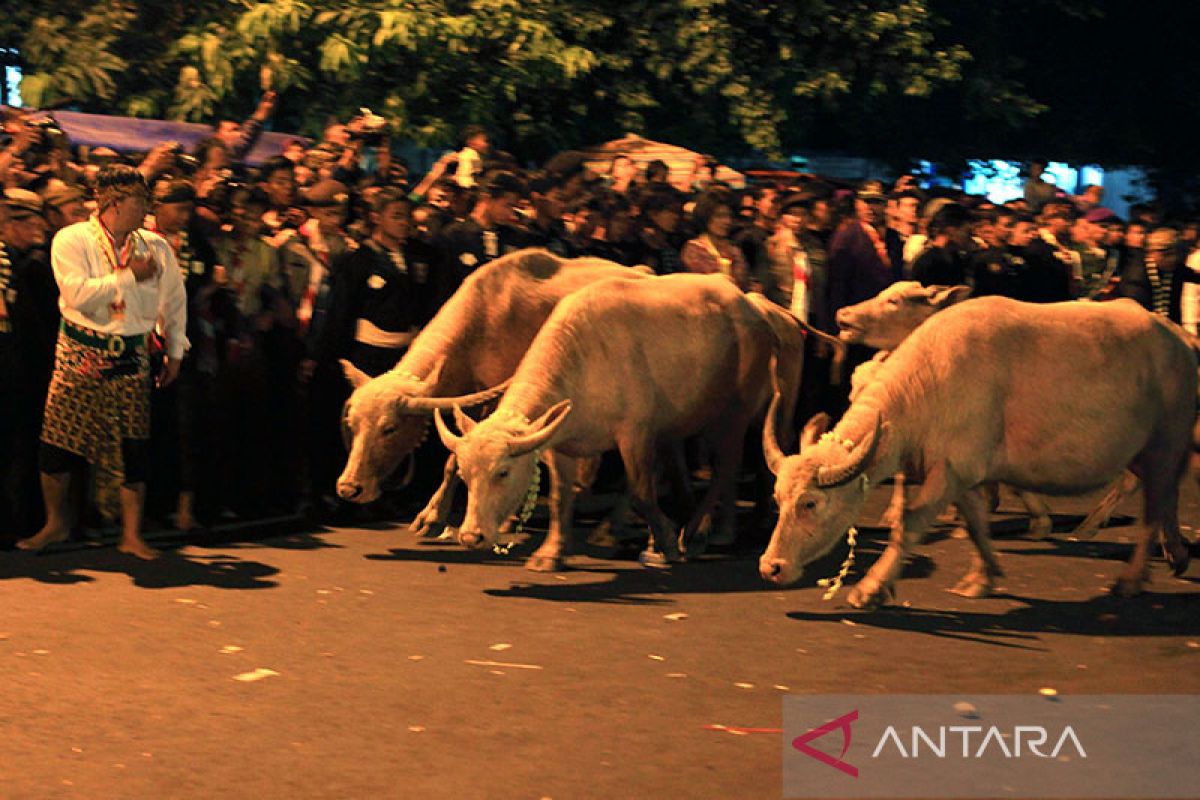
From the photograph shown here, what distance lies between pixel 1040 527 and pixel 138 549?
18.5ft

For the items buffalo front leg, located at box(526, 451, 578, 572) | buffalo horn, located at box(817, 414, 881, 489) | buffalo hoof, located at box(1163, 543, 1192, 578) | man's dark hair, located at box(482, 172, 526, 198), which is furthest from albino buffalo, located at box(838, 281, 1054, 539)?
buffalo horn, located at box(817, 414, 881, 489)

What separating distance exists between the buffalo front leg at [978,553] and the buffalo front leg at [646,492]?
1.76m

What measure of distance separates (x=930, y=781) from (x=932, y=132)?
27664 millimetres

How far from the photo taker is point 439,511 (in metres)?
13.1

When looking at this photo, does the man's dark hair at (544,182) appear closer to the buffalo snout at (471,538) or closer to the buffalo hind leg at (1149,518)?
the buffalo snout at (471,538)

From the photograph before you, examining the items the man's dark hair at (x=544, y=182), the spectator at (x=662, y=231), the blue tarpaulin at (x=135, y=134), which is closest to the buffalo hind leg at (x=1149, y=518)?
the spectator at (x=662, y=231)

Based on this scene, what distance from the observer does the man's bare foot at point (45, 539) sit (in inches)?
468

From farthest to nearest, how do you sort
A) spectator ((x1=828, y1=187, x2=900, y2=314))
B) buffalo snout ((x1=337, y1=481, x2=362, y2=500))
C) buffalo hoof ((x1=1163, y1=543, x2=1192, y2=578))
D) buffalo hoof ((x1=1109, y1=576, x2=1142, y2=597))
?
spectator ((x1=828, y1=187, x2=900, y2=314)) → buffalo snout ((x1=337, y1=481, x2=362, y2=500)) → buffalo hoof ((x1=1163, y1=543, x2=1192, y2=578)) → buffalo hoof ((x1=1109, y1=576, x2=1142, y2=597))

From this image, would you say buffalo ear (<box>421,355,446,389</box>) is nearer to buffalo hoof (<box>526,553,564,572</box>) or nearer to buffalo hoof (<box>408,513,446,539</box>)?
buffalo hoof (<box>408,513,446,539</box>)

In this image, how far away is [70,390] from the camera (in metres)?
11.5

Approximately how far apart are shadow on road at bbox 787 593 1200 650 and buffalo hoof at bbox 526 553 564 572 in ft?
5.65

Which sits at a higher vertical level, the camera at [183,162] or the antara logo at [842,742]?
the camera at [183,162]

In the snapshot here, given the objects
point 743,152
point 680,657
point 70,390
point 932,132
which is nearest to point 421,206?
point 70,390

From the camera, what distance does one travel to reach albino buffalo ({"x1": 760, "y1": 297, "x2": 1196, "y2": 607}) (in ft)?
35.6
